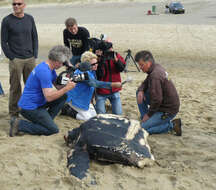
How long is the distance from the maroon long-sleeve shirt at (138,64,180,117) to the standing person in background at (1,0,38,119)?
195 cm

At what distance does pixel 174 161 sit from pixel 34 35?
115 inches

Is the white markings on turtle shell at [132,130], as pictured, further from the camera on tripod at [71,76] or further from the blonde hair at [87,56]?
the blonde hair at [87,56]

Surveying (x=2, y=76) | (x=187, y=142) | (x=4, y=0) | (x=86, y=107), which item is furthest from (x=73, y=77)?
(x=4, y=0)

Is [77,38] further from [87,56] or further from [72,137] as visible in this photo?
[72,137]

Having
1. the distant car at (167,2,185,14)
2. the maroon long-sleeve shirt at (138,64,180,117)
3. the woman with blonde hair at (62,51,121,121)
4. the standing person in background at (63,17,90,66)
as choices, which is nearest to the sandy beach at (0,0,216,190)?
the woman with blonde hair at (62,51,121,121)

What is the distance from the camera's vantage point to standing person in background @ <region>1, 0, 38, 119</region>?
4449 mm

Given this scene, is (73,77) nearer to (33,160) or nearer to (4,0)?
(33,160)

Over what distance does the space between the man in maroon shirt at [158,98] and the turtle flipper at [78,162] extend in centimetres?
119

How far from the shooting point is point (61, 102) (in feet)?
14.3

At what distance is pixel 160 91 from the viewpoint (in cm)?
398

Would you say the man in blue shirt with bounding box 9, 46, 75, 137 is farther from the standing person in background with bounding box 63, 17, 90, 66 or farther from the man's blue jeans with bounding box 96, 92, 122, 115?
the standing person in background with bounding box 63, 17, 90, 66

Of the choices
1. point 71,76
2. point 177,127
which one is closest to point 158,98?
point 177,127

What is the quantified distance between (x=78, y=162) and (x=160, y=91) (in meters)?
1.49

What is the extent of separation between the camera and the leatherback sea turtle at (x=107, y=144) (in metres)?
3.29
